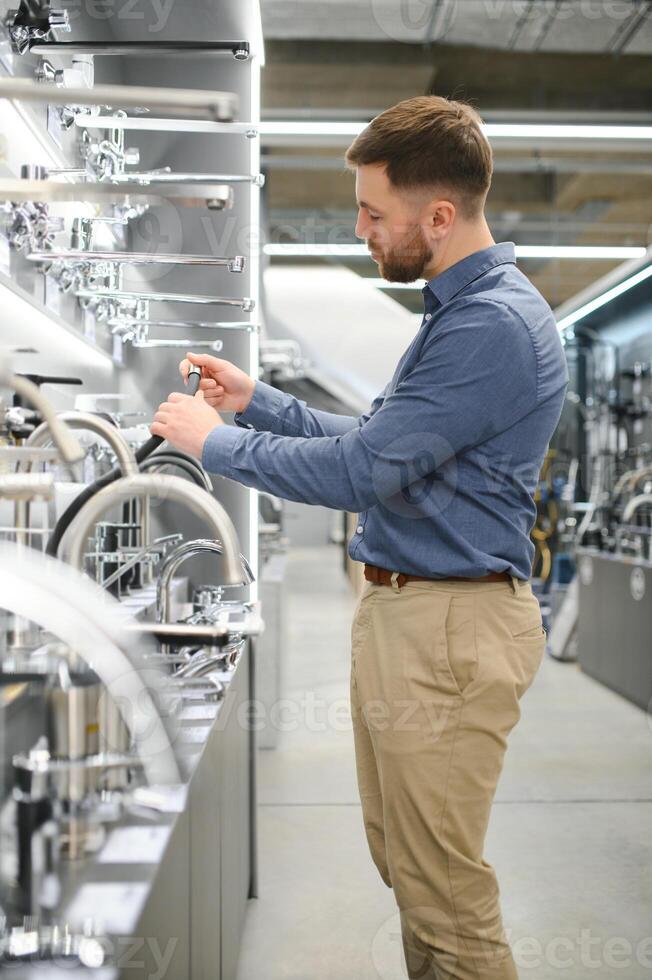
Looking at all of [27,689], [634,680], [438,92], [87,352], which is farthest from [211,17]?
[438,92]

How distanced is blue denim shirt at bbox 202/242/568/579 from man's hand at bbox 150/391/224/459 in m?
0.02

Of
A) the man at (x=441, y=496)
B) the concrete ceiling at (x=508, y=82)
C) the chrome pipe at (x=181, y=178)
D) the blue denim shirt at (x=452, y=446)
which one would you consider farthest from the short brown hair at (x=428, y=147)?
the concrete ceiling at (x=508, y=82)

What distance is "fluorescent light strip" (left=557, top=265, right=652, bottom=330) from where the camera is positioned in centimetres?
820

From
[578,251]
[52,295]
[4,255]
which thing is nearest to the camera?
[4,255]

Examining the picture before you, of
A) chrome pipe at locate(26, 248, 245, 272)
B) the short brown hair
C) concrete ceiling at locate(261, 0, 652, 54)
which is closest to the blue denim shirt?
the short brown hair

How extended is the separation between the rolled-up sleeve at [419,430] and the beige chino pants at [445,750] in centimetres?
20

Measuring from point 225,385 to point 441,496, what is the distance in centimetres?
50

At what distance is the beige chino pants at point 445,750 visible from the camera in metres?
1.42

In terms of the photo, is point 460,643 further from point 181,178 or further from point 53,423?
point 181,178

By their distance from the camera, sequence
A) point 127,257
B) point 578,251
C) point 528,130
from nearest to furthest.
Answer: point 127,257 < point 528,130 < point 578,251

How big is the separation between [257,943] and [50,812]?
175 cm

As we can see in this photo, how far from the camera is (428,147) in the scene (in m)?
1.43

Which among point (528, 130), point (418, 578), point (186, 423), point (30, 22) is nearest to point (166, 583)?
point (186, 423)

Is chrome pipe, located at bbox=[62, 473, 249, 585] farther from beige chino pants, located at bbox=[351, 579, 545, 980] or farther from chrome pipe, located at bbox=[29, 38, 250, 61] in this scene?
chrome pipe, located at bbox=[29, 38, 250, 61]
